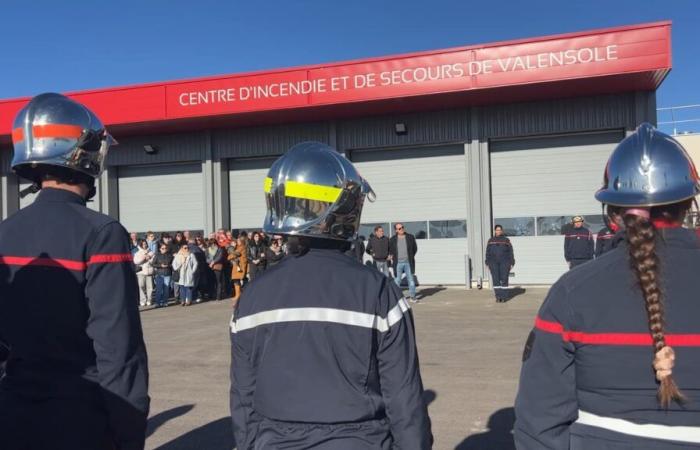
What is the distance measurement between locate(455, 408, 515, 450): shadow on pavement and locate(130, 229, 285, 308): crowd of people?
31.0ft

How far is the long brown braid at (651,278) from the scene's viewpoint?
1.77 m

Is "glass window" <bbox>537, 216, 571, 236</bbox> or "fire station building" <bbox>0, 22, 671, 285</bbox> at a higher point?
"fire station building" <bbox>0, 22, 671, 285</bbox>

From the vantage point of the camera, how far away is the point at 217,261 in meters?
15.6

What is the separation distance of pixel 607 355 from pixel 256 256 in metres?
13.9

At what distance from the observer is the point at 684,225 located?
201 cm

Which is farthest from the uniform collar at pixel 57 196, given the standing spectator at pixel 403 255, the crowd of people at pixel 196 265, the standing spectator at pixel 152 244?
the standing spectator at pixel 152 244

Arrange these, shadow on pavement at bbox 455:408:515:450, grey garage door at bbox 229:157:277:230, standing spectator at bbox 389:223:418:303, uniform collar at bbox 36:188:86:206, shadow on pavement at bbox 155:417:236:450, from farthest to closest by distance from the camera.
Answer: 1. grey garage door at bbox 229:157:277:230
2. standing spectator at bbox 389:223:418:303
3. shadow on pavement at bbox 155:417:236:450
4. shadow on pavement at bbox 455:408:515:450
5. uniform collar at bbox 36:188:86:206

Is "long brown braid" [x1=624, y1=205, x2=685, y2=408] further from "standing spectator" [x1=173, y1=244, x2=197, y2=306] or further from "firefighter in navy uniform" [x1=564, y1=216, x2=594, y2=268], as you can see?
"standing spectator" [x1=173, y1=244, x2=197, y2=306]

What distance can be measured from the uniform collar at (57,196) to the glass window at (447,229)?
612 inches

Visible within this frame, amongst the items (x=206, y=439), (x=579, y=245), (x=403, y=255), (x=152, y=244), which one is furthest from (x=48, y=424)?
(x=152, y=244)

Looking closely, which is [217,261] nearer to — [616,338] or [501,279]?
[501,279]

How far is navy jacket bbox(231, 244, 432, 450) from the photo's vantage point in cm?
202

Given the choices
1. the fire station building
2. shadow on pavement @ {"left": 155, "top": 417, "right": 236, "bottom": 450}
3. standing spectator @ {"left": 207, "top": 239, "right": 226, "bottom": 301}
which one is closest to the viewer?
shadow on pavement @ {"left": 155, "top": 417, "right": 236, "bottom": 450}

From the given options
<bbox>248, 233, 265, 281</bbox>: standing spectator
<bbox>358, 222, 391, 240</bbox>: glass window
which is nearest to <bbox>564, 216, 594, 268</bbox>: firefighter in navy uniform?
<bbox>358, 222, 391, 240</bbox>: glass window
